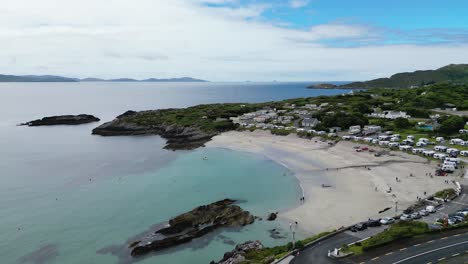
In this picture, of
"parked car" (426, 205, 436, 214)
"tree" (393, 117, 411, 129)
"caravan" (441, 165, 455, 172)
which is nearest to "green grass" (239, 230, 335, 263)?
"parked car" (426, 205, 436, 214)

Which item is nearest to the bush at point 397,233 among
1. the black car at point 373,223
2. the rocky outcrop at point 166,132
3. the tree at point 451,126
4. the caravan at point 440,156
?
the black car at point 373,223

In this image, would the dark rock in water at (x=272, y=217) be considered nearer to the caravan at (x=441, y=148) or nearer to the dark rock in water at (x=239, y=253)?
the dark rock in water at (x=239, y=253)

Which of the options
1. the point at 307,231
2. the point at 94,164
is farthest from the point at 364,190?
the point at 94,164

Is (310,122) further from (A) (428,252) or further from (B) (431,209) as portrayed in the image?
(A) (428,252)

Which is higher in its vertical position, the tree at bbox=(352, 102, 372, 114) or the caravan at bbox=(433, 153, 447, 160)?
the tree at bbox=(352, 102, 372, 114)

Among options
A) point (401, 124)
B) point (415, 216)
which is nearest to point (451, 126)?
point (401, 124)

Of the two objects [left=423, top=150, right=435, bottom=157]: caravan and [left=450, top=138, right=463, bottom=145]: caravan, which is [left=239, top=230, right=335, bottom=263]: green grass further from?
[left=450, top=138, right=463, bottom=145]: caravan
